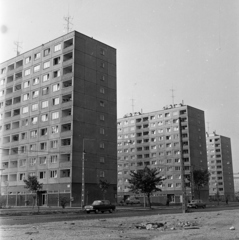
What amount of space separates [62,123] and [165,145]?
5275 centimetres

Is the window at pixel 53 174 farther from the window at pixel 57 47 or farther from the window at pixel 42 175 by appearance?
the window at pixel 57 47

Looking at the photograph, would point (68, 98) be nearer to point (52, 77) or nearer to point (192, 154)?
point (52, 77)

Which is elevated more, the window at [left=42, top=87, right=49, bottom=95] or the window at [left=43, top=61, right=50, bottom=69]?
the window at [left=43, top=61, right=50, bottom=69]

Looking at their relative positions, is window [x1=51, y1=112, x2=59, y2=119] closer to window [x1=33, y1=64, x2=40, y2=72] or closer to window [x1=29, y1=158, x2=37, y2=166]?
window [x1=29, y1=158, x2=37, y2=166]

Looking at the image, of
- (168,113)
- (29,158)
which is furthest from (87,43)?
(168,113)

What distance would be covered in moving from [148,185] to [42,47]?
3545 centimetres

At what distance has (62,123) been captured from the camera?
62.7m

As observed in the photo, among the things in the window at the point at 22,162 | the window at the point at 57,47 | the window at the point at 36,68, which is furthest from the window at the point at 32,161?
the window at the point at 57,47

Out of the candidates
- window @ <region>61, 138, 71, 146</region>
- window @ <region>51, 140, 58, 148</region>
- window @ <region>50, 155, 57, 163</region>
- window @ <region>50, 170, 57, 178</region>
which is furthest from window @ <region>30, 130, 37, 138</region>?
window @ <region>50, 170, 57, 178</region>

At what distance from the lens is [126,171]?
117 metres

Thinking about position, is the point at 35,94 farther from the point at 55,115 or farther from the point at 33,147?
the point at 33,147

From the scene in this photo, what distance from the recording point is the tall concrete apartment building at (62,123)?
200 ft

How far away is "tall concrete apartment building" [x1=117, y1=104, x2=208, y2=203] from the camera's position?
332 ft

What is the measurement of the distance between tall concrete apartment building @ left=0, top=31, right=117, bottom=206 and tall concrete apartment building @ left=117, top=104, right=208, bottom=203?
3623cm
